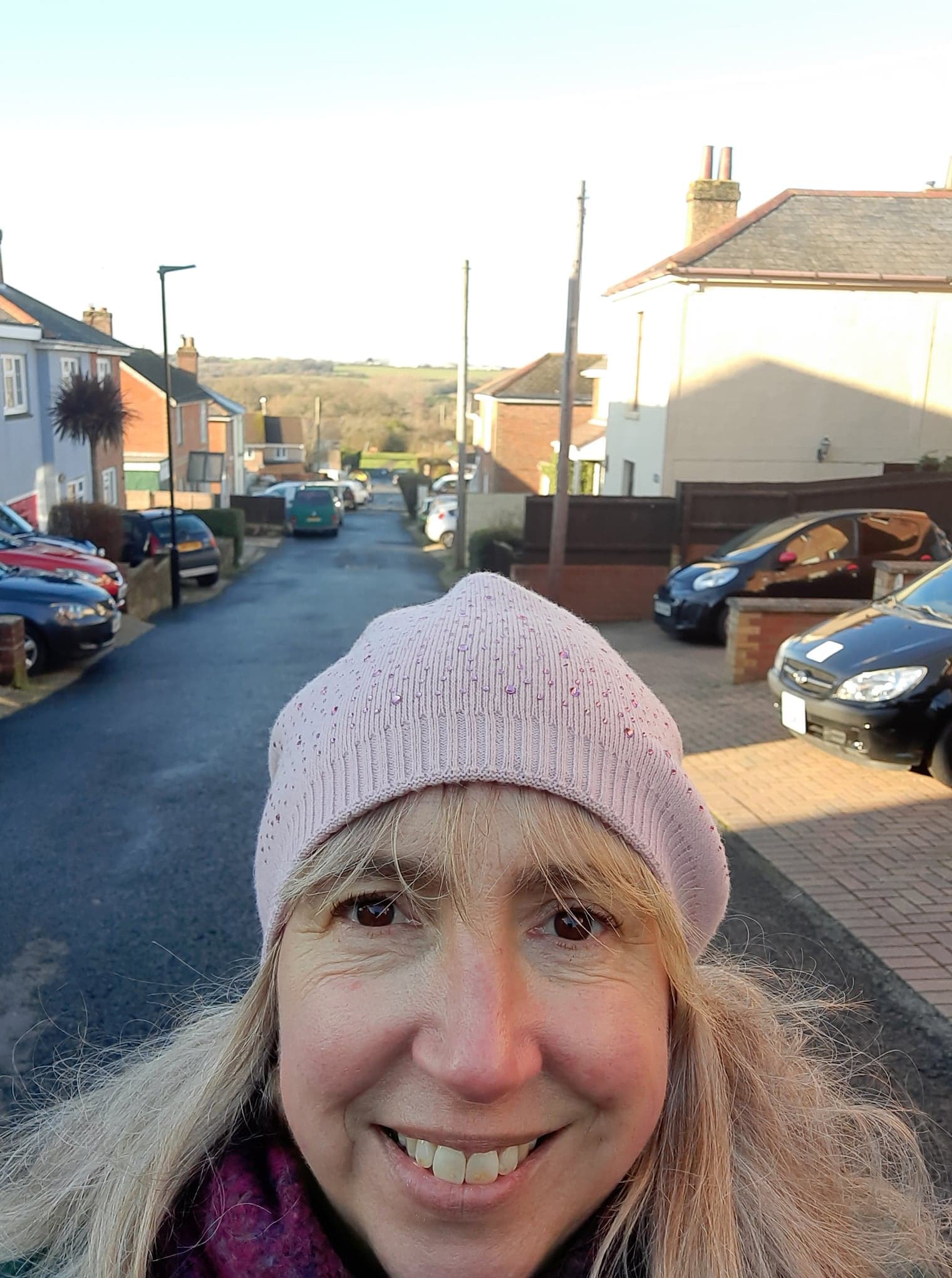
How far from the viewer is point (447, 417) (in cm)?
11038

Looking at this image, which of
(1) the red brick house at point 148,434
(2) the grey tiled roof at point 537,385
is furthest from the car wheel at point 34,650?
(2) the grey tiled roof at point 537,385

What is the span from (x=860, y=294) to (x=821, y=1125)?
20.3 meters

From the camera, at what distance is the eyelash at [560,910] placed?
1.25 meters

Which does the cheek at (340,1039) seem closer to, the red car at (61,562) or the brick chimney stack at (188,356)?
the red car at (61,562)

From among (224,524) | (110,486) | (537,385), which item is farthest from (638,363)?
(537,385)

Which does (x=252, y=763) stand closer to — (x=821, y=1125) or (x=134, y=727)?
(x=134, y=727)

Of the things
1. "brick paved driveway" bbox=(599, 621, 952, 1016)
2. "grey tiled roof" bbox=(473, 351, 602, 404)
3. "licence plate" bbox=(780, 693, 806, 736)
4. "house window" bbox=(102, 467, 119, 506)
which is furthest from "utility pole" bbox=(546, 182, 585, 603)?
"grey tiled roof" bbox=(473, 351, 602, 404)

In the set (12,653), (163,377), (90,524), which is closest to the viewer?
(12,653)

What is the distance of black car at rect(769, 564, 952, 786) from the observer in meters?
7.36

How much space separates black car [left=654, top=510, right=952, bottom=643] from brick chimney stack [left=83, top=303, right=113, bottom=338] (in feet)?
107

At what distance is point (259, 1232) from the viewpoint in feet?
4.52

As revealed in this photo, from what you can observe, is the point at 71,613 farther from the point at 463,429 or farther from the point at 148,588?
the point at 463,429

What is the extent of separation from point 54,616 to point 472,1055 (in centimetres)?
1180

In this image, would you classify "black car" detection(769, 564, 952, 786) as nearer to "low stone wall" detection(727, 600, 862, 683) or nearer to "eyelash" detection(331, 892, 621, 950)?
"low stone wall" detection(727, 600, 862, 683)
